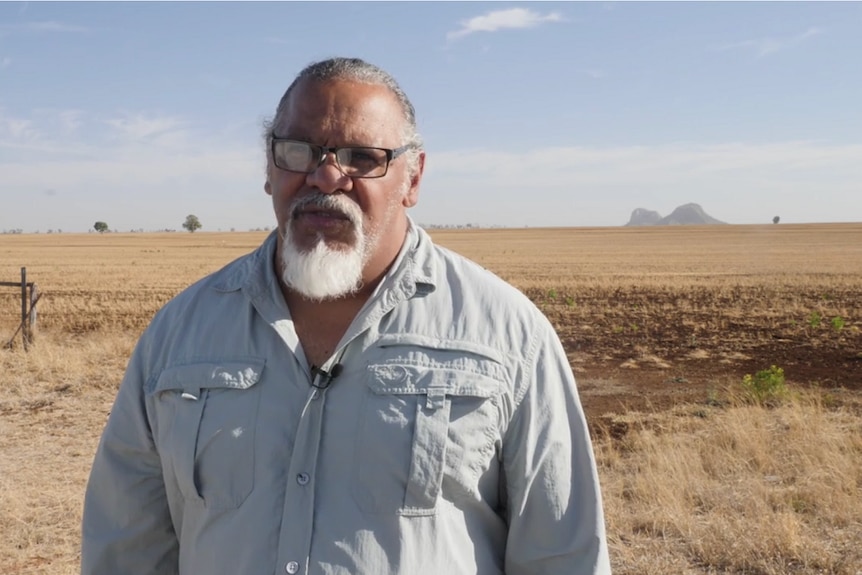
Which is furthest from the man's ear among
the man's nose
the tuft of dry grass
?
the tuft of dry grass

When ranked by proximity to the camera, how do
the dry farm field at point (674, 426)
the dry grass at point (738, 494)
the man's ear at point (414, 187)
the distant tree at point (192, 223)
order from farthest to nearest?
the distant tree at point (192, 223) < the dry farm field at point (674, 426) < the dry grass at point (738, 494) < the man's ear at point (414, 187)

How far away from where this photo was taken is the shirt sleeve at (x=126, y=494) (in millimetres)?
2193

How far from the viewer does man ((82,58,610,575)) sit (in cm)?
196

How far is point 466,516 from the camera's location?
2.05 metres

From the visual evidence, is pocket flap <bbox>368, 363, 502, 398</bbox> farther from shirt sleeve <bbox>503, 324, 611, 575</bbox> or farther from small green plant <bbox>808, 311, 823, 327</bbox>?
small green plant <bbox>808, 311, 823, 327</bbox>

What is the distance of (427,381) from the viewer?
6.59 ft

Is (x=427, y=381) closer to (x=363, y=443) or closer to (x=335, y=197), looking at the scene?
(x=363, y=443)

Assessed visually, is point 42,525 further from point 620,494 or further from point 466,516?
point 466,516

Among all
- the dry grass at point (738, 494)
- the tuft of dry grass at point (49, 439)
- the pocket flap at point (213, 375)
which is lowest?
the tuft of dry grass at point (49, 439)

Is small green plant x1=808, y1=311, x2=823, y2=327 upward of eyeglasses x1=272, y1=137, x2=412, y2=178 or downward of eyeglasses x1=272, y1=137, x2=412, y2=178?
downward

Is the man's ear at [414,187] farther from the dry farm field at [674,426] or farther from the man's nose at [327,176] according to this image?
the dry farm field at [674,426]

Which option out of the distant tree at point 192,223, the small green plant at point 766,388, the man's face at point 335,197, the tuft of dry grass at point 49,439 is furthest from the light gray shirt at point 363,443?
the distant tree at point 192,223

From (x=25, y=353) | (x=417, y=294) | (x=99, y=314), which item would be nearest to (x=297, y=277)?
(x=417, y=294)

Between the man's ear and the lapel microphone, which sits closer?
the lapel microphone
